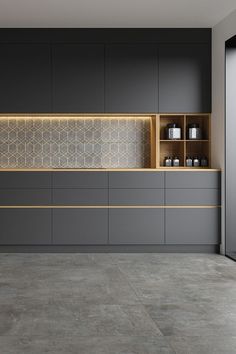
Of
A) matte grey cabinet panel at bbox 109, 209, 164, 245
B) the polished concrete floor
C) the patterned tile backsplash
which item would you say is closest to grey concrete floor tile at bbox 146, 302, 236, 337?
the polished concrete floor

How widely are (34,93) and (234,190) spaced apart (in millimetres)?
2699

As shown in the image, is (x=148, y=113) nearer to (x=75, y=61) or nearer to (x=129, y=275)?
(x=75, y=61)

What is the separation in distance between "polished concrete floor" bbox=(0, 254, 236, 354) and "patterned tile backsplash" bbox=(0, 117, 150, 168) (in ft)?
5.29

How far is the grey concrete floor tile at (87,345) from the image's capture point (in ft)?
10.6

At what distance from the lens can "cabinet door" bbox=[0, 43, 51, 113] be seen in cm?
728

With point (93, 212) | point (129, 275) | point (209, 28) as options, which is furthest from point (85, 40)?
point (129, 275)

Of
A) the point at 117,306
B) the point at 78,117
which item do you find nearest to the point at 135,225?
the point at 78,117

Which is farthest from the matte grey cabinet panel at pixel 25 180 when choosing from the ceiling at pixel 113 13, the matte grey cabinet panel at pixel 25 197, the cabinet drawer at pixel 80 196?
the ceiling at pixel 113 13

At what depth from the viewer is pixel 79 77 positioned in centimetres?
732

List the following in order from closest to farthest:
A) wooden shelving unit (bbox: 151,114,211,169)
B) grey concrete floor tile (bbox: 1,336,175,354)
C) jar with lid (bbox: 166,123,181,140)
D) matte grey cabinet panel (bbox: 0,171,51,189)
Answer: grey concrete floor tile (bbox: 1,336,175,354) < matte grey cabinet panel (bbox: 0,171,51,189) < jar with lid (bbox: 166,123,181,140) < wooden shelving unit (bbox: 151,114,211,169)

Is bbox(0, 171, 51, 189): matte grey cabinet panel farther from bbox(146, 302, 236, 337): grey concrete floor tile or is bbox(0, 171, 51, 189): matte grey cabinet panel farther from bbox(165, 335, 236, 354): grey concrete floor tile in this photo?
bbox(165, 335, 236, 354): grey concrete floor tile

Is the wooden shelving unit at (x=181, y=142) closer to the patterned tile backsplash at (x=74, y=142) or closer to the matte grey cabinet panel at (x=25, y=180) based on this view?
the patterned tile backsplash at (x=74, y=142)

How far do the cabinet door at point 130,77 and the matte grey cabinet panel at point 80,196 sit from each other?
1.08 m

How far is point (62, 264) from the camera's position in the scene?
6.23m
